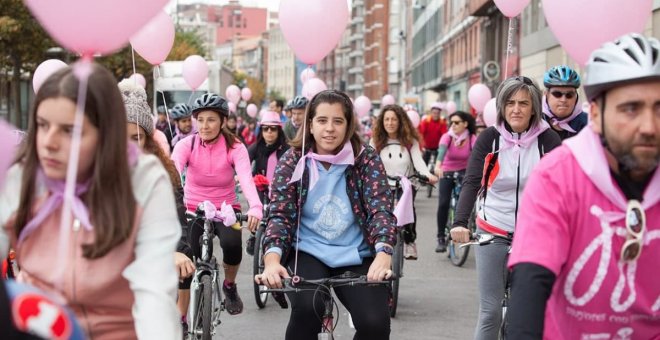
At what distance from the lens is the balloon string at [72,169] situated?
2854mm

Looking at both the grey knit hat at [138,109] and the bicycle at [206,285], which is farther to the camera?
the bicycle at [206,285]

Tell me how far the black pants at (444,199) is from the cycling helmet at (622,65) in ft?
35.9

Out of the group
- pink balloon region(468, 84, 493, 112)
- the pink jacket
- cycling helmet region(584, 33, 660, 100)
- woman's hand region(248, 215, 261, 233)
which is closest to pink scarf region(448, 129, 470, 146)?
pink balloon region(468, 84, 493, 112)

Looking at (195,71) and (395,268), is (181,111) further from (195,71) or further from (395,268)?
(195,71)

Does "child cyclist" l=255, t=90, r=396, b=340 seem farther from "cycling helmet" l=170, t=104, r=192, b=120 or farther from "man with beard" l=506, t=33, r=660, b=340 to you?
"cycling helmet" l=170, t=104, r=192, b=120

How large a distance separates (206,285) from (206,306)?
0.45ft

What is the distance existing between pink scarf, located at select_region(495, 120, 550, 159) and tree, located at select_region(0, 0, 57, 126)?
28671 millimetres

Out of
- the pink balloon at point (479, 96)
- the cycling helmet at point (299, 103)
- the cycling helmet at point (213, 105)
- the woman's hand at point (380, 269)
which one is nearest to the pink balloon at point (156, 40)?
the cycling helmet at point (213, 105)

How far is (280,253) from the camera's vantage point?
17.7 ft

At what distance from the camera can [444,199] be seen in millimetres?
14227

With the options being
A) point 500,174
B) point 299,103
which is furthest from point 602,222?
point 299,103

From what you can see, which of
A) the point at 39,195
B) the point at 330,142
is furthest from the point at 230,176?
the point at 39,195

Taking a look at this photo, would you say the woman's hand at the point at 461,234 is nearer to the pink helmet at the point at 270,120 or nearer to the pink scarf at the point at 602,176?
the pink scarf at the point at 602,176

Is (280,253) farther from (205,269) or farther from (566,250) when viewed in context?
(566,250)
